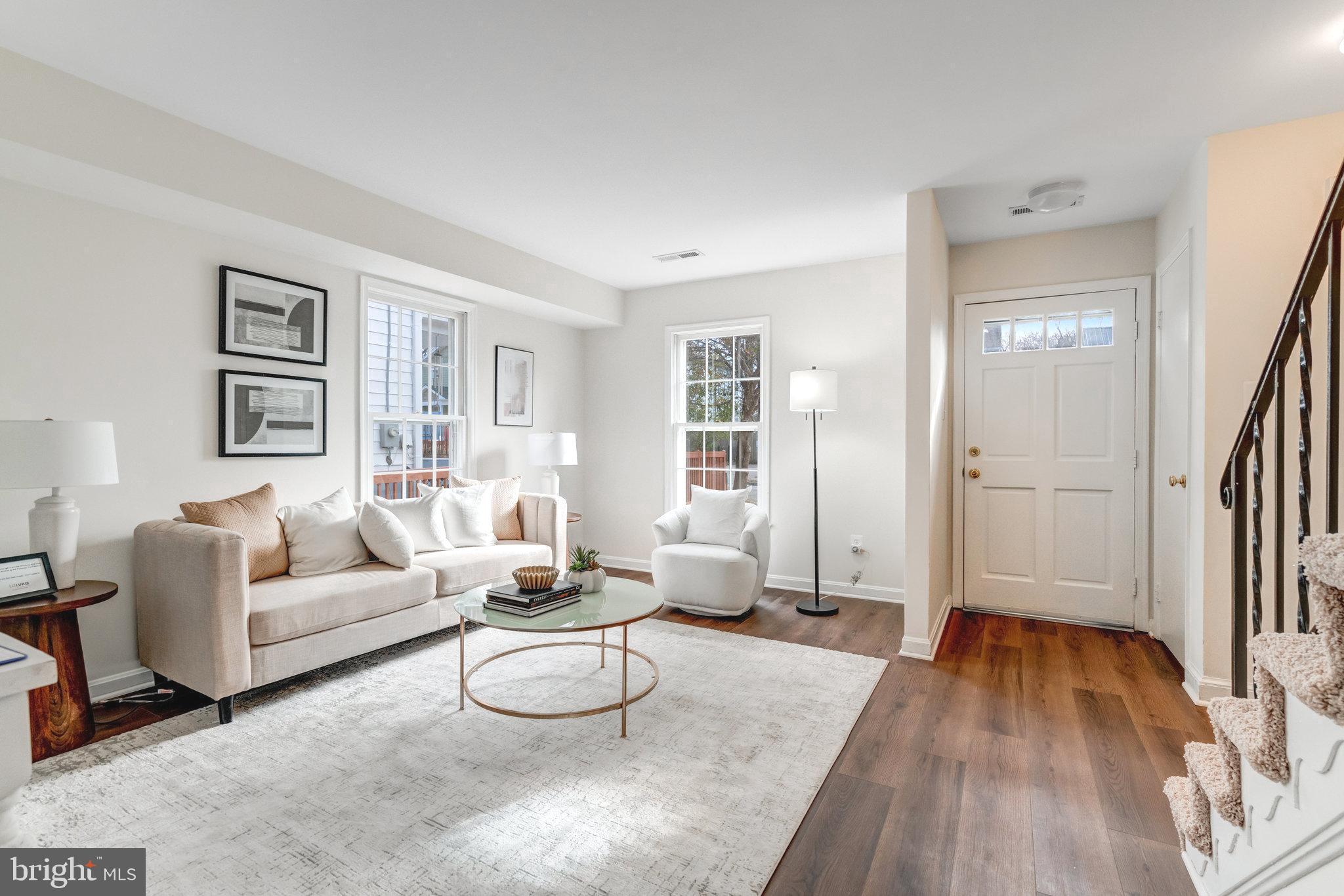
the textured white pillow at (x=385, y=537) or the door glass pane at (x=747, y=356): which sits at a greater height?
the door glass pane at (x=747, y=356)

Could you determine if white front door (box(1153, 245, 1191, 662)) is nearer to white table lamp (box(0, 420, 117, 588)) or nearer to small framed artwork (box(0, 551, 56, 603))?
white table lamp (box(0, 420, 117, 588))

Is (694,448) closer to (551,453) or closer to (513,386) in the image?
(551,453)

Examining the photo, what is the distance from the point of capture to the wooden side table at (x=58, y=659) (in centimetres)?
224

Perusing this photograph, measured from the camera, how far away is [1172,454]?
11.0 feet

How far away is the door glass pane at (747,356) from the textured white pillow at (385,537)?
9.59 feet

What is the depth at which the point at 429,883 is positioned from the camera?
5.44ft

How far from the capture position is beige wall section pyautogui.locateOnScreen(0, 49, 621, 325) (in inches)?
89.7

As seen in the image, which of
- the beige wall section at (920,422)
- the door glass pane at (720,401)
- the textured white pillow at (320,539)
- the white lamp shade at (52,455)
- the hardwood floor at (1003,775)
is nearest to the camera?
the hardwood floor at (1003,775)

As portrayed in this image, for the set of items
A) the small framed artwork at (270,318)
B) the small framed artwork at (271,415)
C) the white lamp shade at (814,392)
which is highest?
the small framed artwork at (270,318)

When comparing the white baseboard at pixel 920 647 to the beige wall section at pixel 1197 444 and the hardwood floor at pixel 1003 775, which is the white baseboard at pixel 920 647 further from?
the beige wall section at pixel 1197 444

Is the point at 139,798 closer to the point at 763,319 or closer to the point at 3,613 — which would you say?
the point at 3,613

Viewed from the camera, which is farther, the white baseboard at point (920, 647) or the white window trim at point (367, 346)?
the white window trim at point (367, 346)

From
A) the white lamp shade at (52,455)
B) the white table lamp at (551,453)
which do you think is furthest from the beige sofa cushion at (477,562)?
the white lamp shade at (52,455)

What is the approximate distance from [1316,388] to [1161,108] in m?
1.27
